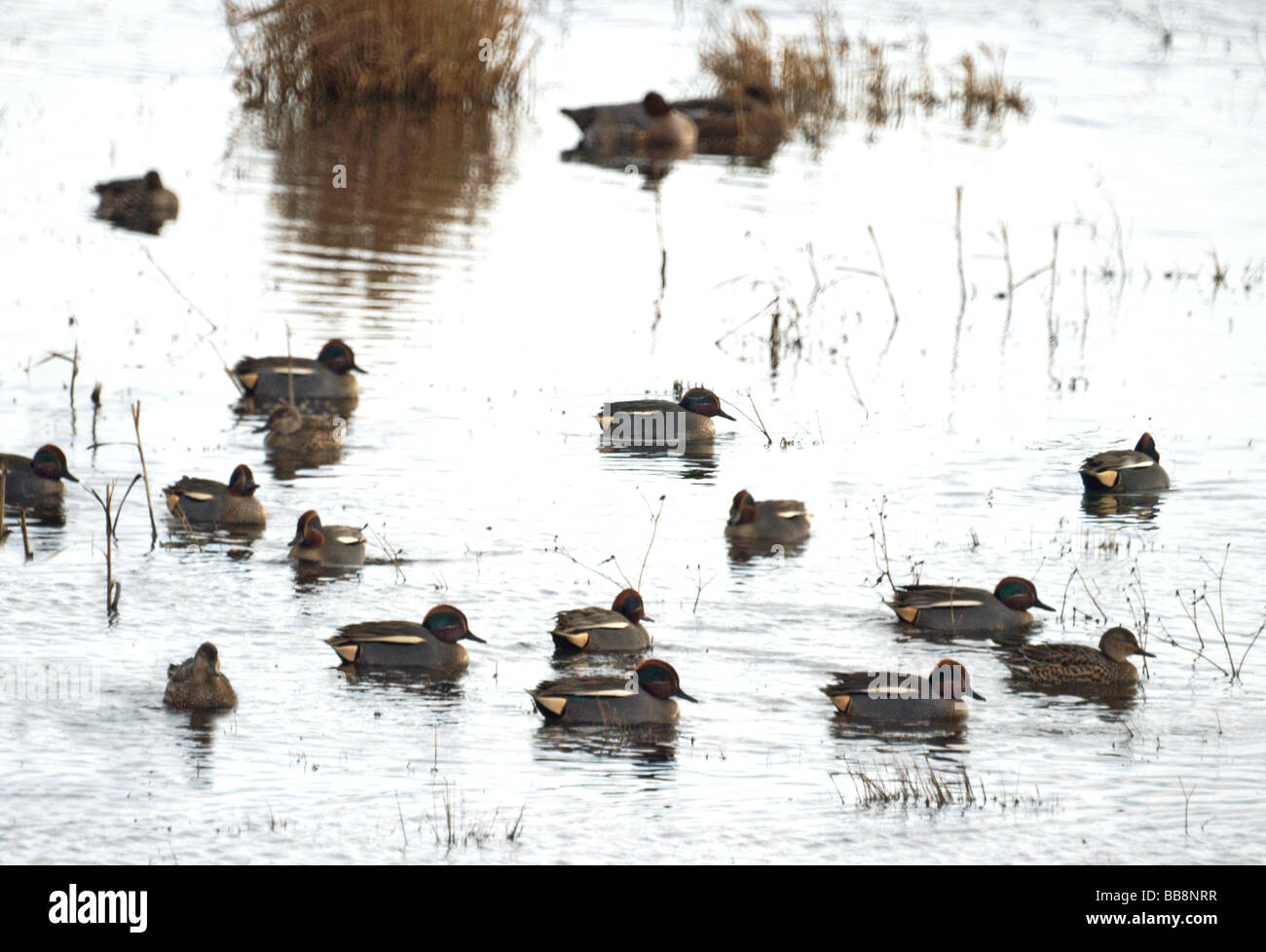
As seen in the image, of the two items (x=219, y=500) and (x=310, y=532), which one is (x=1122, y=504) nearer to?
(x=310, y=532)

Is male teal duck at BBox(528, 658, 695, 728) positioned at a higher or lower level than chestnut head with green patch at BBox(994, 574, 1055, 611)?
lower

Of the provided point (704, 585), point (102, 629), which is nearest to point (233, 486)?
point (102, 629)

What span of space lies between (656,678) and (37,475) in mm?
5208

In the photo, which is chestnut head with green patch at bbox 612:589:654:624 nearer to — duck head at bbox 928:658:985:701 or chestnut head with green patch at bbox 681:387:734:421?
duck head at bbox 928:658:985:701

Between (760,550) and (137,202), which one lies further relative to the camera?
(137,202)

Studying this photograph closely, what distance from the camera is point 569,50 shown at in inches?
1487

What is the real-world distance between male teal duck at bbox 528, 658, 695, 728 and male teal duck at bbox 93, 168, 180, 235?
13.4m

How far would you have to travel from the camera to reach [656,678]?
902cm

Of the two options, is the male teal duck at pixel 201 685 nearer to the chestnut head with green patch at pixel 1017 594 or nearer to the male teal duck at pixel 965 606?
the male teal duck at pixel 965 606

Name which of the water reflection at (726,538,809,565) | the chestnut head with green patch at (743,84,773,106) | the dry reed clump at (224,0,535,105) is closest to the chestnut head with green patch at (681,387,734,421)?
the water reflection at (726,538,809,565)

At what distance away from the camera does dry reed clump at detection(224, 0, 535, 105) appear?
27797 mm

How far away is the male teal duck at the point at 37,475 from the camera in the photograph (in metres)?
12.2

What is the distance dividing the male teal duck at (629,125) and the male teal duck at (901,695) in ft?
64.5

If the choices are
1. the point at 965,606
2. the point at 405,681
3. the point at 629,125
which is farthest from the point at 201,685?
the point at 629,125
